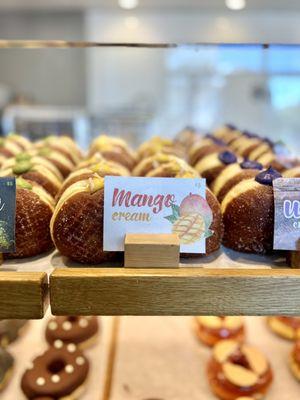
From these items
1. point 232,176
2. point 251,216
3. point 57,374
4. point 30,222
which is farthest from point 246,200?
point 57,374

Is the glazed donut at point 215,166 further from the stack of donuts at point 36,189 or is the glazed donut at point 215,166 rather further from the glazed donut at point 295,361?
the glazed donut at point 295,361

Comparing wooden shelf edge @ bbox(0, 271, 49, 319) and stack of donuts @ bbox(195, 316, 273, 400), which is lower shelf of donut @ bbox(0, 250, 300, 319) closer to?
wooden shelf edge @ bbox(0, 271, 49, 319)

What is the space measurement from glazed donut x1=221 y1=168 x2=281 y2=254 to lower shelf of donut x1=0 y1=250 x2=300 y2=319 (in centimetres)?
15

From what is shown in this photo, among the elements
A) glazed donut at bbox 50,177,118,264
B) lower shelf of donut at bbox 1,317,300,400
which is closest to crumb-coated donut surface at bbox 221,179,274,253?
glazed donut at bbox 50,177,118,264

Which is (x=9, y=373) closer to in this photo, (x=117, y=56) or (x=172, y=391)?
(x=172, y=391)

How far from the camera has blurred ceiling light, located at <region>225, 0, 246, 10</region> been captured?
13.2 ft

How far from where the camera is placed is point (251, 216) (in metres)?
0.93

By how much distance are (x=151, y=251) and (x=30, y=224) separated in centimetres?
28

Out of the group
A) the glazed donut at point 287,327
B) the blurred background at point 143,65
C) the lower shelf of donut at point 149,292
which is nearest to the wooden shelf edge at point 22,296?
the lower shelf of donut at point 149,292

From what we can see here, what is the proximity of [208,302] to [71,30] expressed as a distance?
4.65 metres

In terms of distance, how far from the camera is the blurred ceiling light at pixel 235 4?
403cm

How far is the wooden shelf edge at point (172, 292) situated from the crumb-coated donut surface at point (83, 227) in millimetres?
95

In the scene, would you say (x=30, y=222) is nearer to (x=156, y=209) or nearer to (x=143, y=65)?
(x=156, y=209)

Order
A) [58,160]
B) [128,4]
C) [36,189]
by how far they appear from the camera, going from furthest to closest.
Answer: [128,4] → [58,160] → [36,189]
